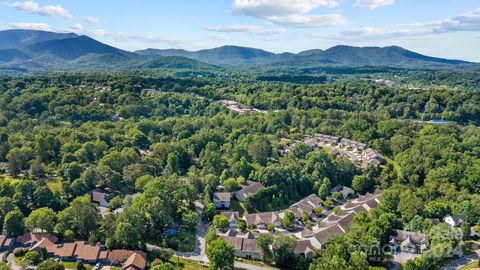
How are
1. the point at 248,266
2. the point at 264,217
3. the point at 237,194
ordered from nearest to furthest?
the point at 248,266
the point at 264,217
the point at 237,194

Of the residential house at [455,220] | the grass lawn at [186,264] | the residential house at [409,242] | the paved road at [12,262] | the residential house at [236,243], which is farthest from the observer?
the residential house at [455,220]

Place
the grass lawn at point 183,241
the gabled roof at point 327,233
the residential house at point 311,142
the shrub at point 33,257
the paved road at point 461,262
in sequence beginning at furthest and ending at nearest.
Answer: the residential house at point 311,142
the gabled roof at point 327,233
the grass lawn at point 183,241
the paved road at point 461,262
the shrub at point 33,257

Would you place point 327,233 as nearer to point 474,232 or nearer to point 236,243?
point 236,243

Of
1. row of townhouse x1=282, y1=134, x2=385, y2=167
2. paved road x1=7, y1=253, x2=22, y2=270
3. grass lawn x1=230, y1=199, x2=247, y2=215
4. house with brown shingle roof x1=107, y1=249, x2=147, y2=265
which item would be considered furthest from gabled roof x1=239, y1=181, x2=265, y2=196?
paved road x1=7, y1=253, x2=22, y2=270

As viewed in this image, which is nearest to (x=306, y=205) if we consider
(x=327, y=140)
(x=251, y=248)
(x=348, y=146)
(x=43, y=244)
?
(x=251, y=248)

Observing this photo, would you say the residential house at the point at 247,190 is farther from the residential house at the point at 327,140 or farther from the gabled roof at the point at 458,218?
the residential house at the point at 327,140

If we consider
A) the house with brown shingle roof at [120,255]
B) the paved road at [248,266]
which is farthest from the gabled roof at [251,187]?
the house with brown shingle roof at [120,255]

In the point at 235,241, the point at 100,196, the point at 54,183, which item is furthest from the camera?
the point at 54,183
